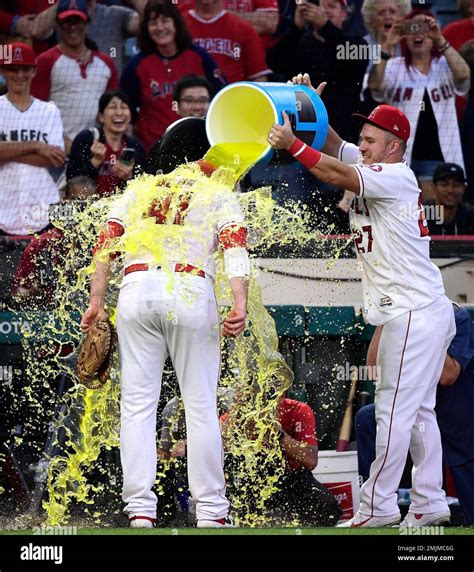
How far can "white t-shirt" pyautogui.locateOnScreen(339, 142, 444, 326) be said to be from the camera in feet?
19.9

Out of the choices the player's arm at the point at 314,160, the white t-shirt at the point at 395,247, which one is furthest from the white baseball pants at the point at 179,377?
the white t-shirt at the point at 395,247

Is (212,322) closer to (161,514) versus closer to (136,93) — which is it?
(161,514)

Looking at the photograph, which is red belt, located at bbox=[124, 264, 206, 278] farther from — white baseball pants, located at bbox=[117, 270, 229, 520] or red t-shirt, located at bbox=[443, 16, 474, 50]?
red t-shirt, located at bbox=[443, 16, 474, 50]

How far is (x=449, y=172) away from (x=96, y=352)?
4011 millimetres

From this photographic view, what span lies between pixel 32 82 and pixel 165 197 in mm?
4179

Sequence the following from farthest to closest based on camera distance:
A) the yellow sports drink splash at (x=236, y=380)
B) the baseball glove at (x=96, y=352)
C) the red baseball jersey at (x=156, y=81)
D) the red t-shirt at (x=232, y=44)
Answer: the red t-shirt at (x=232, y=44), the red baseball jersey at (x=156, y=81), the yellow sports drink splash at (x=236, y=380), the baseball glove at (x=96, y=352)

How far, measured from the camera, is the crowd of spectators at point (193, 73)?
9062mm

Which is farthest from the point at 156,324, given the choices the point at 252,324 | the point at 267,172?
the point at 267,172

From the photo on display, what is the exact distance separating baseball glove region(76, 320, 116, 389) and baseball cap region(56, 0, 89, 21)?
4.40 metres

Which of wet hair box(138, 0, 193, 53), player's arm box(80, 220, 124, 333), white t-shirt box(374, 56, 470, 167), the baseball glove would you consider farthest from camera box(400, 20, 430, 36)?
the baseball glove

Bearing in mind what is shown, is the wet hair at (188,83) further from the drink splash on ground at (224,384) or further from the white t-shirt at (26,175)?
the drink splash on ground at (224,384)

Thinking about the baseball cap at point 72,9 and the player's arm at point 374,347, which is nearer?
the player's arm at point 374,347

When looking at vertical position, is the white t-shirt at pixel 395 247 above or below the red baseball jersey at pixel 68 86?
below
